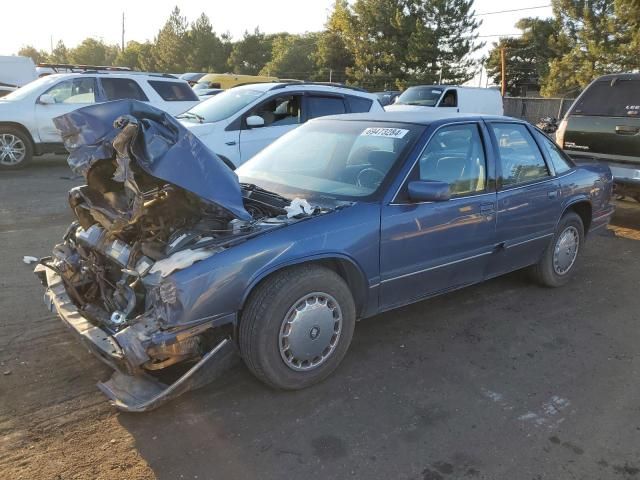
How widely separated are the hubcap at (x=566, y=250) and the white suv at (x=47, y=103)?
809 centimetres

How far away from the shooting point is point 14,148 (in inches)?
411

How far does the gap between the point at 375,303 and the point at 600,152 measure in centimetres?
539

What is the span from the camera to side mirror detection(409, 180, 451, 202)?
3459 mm

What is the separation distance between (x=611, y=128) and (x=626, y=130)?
0.21 metres

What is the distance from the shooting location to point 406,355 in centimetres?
374

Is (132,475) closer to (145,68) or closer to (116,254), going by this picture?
(116,254)

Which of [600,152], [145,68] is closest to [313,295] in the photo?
[600,152]

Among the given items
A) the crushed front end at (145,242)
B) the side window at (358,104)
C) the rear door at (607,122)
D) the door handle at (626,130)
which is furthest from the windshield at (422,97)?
the crushed front end at (145,242)

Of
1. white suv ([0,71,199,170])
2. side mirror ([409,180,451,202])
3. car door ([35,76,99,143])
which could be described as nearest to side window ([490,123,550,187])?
side mirror ([409,180,451,202])

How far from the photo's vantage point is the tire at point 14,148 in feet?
33.9

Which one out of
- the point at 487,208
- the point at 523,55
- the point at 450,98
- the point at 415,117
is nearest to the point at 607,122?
the point at 487,208

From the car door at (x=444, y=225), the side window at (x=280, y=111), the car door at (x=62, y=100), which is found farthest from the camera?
the car door at (x=62, y=100)

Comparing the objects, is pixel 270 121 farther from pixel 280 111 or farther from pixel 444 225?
pixel 444 225

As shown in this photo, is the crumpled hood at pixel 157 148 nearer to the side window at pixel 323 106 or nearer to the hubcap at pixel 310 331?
the hubcap at pixel 310 331
